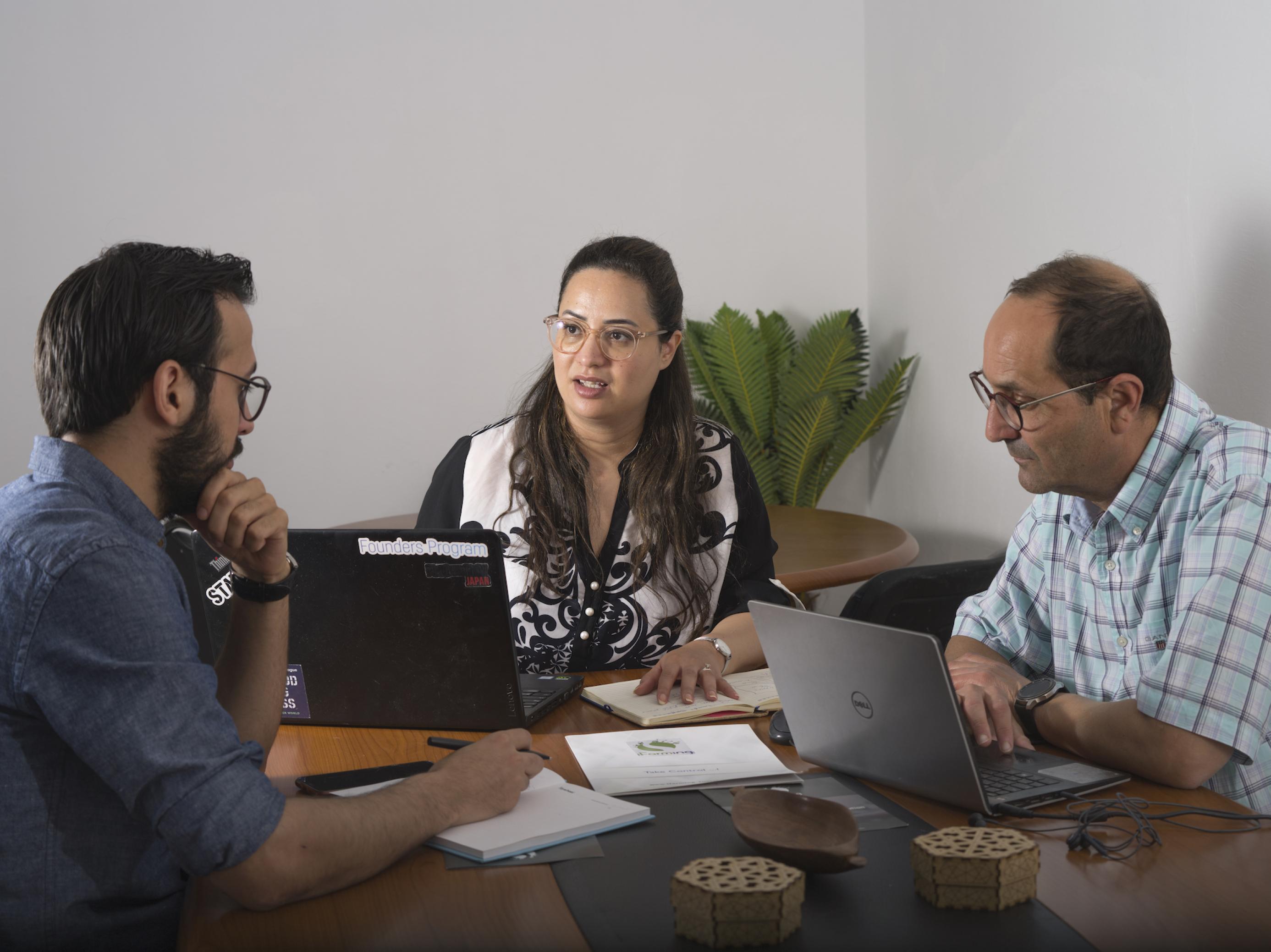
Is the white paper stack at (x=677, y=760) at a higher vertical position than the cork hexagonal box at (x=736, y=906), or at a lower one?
lower

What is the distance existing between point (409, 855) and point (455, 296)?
10.8 ft

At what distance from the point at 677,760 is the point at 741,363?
280cm

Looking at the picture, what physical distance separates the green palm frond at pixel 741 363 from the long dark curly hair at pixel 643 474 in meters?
1.72

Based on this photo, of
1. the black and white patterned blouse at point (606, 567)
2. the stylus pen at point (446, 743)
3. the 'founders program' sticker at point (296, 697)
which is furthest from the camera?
the black and white patterned blouse at point (606, 567)

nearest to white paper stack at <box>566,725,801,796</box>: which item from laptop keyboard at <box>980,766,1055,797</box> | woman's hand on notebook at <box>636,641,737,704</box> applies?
woman's hand on notebook at <box>636,641,737,704</box>

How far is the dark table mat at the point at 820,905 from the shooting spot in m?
0.97

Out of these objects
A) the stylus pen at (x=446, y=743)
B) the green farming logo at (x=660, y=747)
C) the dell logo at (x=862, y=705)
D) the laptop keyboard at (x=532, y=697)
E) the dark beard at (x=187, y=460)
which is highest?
the dark beard at (x=187, y=460)

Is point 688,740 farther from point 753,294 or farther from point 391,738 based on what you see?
point 753,294

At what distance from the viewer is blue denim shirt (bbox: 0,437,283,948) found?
39.9 inches

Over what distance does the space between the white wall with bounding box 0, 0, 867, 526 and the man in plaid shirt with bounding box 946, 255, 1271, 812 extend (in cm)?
262

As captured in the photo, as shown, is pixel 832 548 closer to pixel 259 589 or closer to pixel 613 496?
pixel 613 496

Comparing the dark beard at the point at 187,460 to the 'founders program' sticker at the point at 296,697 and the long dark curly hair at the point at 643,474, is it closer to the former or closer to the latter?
the 'founders program' sticker at the point at 296,697

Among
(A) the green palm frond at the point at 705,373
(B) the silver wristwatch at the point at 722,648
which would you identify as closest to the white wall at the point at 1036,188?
(A) the green palm frond at the point at 705,373

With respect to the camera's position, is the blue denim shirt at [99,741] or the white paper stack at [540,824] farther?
the white paper stack at [540,824]
